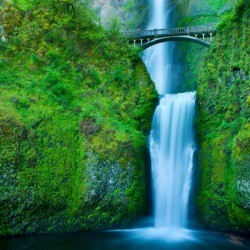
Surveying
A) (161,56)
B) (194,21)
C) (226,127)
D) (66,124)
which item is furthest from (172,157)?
(194,21)

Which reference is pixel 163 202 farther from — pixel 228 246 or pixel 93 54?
pixel 93 54

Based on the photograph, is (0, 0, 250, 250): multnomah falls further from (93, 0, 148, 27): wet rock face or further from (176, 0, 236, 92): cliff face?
(93, 0, 148, 27): wet rock face

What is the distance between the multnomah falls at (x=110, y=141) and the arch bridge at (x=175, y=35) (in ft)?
22.3

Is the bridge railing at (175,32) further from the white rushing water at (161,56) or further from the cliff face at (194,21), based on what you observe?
the white rushing water at (161,56)

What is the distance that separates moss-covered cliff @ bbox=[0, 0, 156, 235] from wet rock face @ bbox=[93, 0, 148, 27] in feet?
51.5

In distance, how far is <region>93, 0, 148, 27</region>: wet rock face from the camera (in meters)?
33.3

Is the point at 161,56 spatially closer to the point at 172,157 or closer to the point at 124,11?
the point at 124,11

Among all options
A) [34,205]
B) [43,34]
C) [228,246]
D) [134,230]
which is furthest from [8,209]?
[43,34]

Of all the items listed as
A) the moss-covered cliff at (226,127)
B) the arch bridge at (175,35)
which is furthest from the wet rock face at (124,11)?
the moss-covered cliff at (226,127)

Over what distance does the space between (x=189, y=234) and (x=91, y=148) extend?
5.40 m

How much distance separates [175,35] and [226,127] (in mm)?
13665

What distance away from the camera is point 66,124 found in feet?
44.5

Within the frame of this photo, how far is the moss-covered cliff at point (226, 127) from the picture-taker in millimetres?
11414

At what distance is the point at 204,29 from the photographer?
24375 mm
